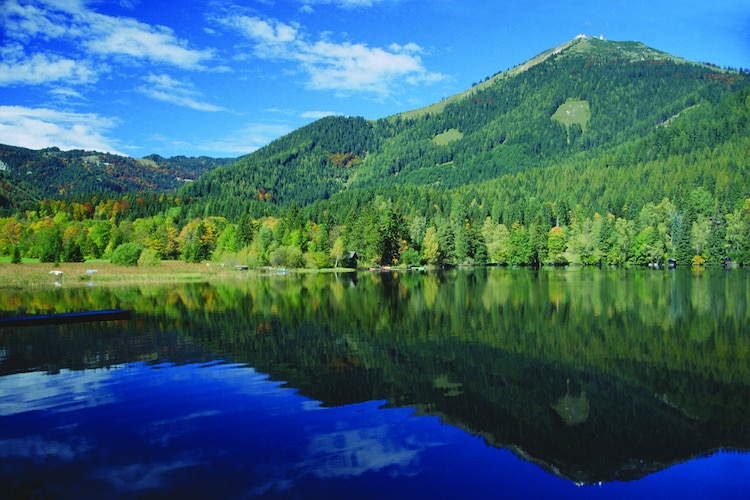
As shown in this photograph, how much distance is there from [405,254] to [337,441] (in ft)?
413

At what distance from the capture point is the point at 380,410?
58.5 ft

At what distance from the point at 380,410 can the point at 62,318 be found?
30417mm

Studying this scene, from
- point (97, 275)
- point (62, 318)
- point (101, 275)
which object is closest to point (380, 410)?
point (62, 318)

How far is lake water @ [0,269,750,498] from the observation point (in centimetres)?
1277

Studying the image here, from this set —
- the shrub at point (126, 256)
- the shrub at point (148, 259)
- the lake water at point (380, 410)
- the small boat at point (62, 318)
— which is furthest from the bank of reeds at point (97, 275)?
the lake water at point (380, 410)

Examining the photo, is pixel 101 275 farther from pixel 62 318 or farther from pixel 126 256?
pixel 62 318

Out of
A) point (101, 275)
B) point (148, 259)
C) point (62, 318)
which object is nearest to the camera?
point (62, 318)

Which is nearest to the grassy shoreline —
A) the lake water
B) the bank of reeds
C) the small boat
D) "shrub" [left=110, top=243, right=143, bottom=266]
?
the bank of reeds

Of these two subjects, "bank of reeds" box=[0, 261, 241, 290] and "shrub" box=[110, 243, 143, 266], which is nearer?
"bank of reeds" box=[0, 261, 241, 290]

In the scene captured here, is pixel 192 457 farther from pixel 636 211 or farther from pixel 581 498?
pixel 636 211

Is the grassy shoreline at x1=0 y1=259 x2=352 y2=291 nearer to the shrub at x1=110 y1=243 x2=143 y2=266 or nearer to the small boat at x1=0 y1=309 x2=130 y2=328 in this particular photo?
the shrub at x1=110 y1=243 x2=143 y2=266

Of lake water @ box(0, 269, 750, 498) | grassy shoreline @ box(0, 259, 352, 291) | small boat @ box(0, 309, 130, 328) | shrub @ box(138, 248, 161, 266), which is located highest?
shrub @ box(138, 248, 161, 266)

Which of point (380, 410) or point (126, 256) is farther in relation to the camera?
point (126, 256)

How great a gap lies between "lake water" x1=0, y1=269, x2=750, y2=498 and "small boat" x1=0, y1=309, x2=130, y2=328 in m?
1.60
